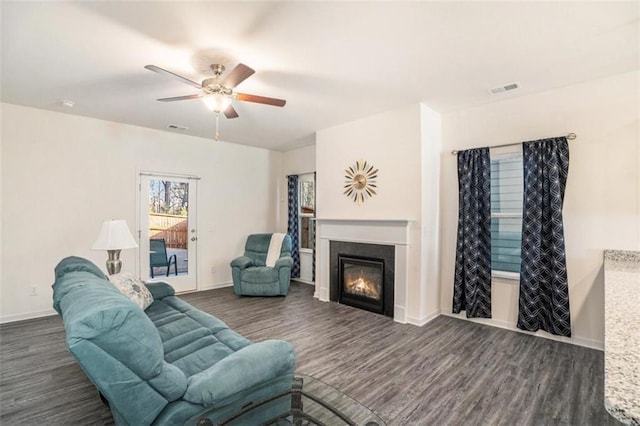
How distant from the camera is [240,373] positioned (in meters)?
1.55

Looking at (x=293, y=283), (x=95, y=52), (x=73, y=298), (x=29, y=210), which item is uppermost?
(x=95, y=52)

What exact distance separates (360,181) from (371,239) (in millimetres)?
881

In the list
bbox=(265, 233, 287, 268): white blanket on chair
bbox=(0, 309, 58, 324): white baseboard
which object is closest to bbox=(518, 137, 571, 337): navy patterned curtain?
bbox=(265, 233, 287, 268): white blanket on chair

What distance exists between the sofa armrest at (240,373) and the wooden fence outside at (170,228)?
435 centimetres

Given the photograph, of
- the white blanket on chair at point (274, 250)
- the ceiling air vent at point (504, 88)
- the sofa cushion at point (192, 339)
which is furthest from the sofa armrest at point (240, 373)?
the white blanket on chair at point (274, 250)

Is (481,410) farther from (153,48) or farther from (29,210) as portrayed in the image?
(29,210)

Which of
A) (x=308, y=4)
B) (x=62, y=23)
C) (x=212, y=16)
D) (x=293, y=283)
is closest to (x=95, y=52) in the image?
(x=62, y=23)

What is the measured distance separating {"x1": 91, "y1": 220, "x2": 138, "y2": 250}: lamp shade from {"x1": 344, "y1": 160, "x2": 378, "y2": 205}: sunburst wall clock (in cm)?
294

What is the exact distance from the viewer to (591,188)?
10.6 feet

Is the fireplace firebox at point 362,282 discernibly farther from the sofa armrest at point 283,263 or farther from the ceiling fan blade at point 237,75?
the ceiling fan blade at point 237,75

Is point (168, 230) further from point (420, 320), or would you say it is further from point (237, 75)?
point (420, 320)

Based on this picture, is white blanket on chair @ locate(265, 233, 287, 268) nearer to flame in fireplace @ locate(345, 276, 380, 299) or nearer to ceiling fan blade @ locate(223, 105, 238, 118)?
flame in fireplace @ locate(345, 276, 380, 299)

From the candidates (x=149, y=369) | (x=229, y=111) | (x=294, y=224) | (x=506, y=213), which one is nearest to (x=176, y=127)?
(x=229, y=111)

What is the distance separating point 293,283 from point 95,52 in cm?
487
